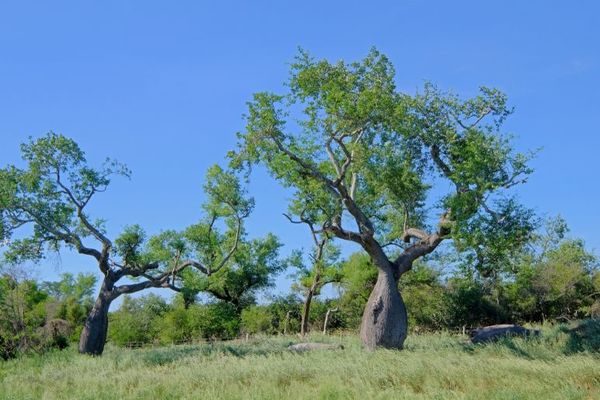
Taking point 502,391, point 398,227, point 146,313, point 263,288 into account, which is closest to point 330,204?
point 398,227

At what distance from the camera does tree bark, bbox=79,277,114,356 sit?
2302 cm

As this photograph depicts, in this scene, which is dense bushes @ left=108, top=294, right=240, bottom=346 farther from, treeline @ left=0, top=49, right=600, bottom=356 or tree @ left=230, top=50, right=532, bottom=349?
tree @ left=230, top=50, right=532, bottom=349

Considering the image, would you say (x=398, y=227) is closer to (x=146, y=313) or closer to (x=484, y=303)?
(x=484, y=303)

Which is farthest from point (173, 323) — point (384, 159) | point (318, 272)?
point (384, 159)

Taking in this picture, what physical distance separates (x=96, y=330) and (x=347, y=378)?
1430 centimetres

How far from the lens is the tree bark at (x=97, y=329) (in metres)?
23.0

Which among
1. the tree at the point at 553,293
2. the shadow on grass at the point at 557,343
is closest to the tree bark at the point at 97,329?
the shadow on grass at the point at 557,343

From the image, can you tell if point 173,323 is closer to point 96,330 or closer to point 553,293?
point 96,330

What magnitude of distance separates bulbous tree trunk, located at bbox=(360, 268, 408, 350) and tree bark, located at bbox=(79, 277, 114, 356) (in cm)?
1093

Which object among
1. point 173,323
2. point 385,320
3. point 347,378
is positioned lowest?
point 347,378

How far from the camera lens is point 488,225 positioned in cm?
1983

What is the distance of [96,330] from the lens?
23312mm

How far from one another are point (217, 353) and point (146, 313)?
1039 inches

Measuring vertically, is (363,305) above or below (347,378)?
above
